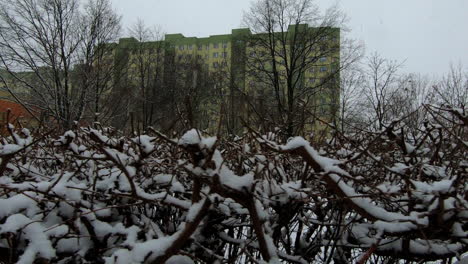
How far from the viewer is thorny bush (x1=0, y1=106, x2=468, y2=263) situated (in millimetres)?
927

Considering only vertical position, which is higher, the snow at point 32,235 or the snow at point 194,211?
the snow at point 194,211

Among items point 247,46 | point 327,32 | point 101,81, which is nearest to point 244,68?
point 247,46

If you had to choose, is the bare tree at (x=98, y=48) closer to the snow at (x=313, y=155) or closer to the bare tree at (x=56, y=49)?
the bare tree at (x=56, y=49)

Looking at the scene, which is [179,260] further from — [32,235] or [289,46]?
[289,46]

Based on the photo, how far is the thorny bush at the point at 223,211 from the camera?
3.04ft

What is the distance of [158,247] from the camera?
0.92m

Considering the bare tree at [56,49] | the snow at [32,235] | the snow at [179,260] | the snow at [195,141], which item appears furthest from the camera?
the bare tree at [56,49]

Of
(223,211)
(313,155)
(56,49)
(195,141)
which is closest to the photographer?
(195,141)

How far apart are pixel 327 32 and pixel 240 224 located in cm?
2110

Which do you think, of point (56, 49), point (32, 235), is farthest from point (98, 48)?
point (32, 235)

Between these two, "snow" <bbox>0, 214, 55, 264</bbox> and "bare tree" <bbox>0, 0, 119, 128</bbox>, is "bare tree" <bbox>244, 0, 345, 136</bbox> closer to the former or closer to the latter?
"bare tree" <bbox>0, 0, 119, 128</bbox>

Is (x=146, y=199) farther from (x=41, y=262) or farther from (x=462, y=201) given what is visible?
(x=462, y=201)

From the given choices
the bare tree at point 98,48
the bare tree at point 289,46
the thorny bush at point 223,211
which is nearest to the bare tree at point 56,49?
the bare tree at point 98,48

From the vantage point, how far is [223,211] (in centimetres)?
127
